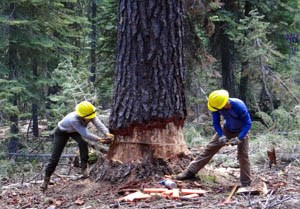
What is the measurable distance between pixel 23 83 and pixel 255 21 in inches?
335

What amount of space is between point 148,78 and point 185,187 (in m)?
1.63

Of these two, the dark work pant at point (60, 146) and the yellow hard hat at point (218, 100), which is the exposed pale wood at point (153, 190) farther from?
the dark work pant at point (60, 146)

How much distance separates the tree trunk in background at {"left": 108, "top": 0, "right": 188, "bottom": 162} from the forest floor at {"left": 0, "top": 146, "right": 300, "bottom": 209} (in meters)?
0.51

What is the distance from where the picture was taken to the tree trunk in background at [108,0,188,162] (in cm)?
627

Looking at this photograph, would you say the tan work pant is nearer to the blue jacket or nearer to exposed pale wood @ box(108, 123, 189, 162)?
the blue jacket

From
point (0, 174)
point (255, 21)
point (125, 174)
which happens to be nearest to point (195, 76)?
point (255, 21)

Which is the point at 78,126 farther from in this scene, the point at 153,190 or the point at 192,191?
the point at 192,191

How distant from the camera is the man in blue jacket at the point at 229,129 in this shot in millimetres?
6105

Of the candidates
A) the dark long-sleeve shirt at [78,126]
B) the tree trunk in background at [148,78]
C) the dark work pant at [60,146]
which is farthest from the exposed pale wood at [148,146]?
the dark work pant at [60,146]

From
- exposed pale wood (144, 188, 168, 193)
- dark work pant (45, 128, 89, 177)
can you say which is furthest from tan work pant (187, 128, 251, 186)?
dark work pant (45, 128, 89, 177)

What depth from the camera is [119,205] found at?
5.45 m

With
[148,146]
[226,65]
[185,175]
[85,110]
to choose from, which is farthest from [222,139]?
[226,65]

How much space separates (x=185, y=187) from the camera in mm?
6023

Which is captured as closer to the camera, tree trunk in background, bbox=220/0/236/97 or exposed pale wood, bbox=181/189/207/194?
exposed pale wood, bbox=181/189/207/194
